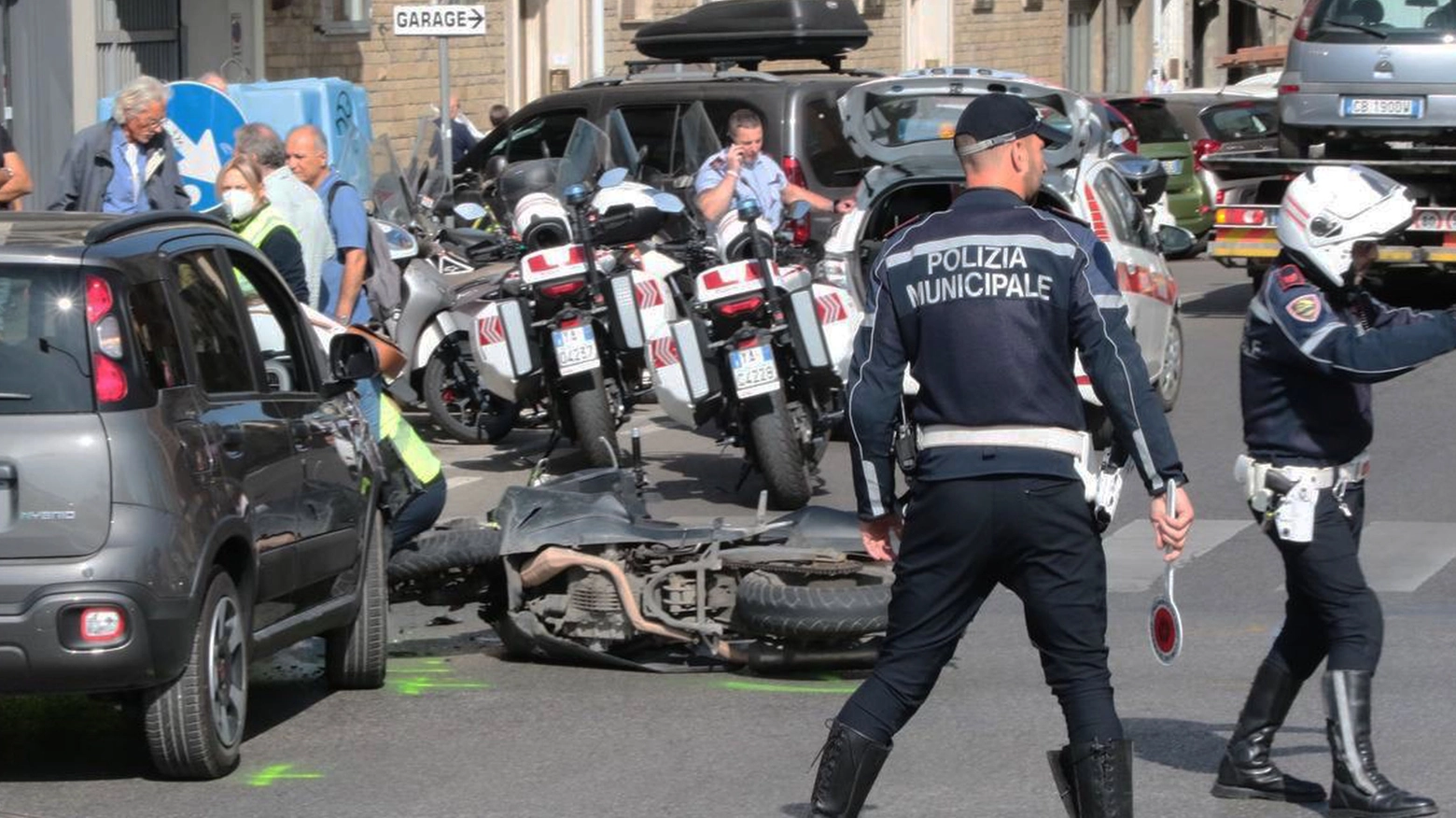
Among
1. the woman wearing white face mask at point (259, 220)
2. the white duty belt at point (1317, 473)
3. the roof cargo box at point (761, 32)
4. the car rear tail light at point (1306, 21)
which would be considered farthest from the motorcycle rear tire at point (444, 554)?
the car rear tail light at point (1306, 21)

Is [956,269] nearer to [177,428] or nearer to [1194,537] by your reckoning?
[177,428]

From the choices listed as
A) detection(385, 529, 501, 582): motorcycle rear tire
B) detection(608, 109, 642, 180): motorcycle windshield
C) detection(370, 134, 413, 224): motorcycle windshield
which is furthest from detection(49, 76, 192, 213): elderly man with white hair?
detection(385, 529, 501, 582): motorcycle rear tire

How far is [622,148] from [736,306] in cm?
371

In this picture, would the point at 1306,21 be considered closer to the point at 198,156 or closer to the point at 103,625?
the point at 198,156

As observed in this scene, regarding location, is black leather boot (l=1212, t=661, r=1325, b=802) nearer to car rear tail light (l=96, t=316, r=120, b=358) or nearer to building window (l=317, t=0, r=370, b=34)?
car rear tail light (l=96, t=316, r=120, b=358)

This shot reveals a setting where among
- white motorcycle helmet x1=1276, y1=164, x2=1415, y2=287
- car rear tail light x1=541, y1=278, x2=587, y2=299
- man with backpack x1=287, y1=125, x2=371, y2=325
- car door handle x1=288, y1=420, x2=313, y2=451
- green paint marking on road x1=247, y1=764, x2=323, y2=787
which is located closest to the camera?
white motorcycle helmet x1=1276, y1=164, x2=1415, y2=287

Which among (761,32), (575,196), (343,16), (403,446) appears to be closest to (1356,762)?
(403,446)

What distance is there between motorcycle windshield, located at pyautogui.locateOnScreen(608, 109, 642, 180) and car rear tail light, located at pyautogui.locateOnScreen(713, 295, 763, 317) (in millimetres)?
3339

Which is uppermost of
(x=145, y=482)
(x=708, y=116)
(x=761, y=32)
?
(x=761, y=32)

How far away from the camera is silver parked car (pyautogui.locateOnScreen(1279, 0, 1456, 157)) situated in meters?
19.3

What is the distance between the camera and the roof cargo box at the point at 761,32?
67.9 feet

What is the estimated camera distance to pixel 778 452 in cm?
1172

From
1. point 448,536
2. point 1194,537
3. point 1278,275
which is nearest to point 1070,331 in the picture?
point 1278,275

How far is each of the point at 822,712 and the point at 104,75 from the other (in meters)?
16.6
